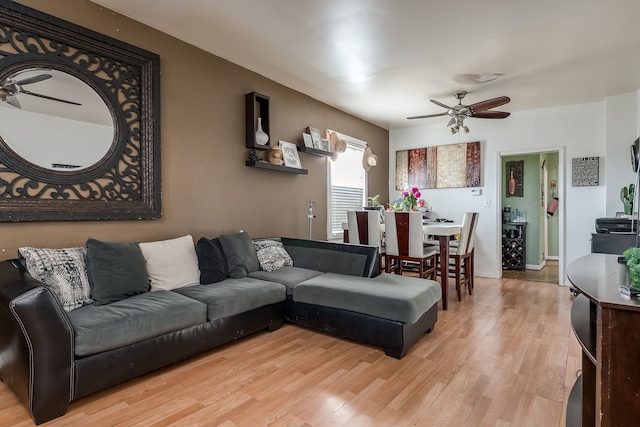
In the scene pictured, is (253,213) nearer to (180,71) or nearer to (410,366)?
(180,71)

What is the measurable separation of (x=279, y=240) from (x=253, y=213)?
0.43m

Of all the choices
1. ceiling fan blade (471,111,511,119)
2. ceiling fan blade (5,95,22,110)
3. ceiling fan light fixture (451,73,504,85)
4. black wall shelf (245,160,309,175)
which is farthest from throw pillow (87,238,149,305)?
ceiling fan blade (471,111,511,119)

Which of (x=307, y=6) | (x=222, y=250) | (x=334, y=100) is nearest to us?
(x=307, y=6)

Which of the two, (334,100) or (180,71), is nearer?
(180,71)

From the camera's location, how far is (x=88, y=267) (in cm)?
233

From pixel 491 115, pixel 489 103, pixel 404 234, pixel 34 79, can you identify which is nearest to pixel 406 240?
pixel 404 234

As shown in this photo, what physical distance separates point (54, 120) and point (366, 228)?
10.1 ft

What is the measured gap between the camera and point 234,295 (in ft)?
8.61

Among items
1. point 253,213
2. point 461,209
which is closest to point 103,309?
point 253,213

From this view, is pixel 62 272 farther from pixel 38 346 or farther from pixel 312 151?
pixel 312 151

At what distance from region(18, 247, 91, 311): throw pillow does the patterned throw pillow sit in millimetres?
1541

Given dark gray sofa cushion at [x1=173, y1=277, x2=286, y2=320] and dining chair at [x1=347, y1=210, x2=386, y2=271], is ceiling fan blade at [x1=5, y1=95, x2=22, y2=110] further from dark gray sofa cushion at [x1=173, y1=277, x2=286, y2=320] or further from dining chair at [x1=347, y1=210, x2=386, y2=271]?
dining chair at [x1=347, y1=210, x2=386, y2=271]

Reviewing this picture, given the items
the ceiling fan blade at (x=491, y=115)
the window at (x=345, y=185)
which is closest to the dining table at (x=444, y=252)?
the ceiling fan blade at (x=491, y=115)

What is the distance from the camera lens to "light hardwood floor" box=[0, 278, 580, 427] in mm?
1773
